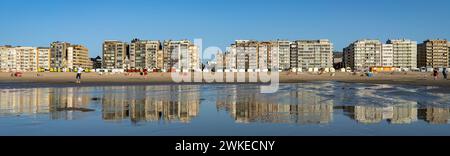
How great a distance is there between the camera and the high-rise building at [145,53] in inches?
7500

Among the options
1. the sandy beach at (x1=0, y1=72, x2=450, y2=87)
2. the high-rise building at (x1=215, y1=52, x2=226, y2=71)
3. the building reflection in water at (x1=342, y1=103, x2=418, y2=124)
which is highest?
the high-rise building at (x1=215, y1=52, x2=226, y2=71)

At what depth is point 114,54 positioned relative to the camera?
19650 cm

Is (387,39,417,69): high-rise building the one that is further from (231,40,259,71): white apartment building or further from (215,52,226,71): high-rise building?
(215,52,226,71): high-rise building

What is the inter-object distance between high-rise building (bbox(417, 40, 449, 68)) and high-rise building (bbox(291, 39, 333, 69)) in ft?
140

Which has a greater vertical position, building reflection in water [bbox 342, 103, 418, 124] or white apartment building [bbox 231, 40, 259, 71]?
white apartment building [bbox 231, 40, 259, 71]

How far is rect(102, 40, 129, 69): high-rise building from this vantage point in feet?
641

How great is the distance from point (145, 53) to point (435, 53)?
126426 mm

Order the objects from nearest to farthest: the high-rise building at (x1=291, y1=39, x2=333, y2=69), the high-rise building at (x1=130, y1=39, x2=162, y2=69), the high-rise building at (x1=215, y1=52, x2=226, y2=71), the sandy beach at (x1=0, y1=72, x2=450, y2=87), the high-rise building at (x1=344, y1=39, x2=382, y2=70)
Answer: the sandy beach at (x1=0, y1=72, x2=450, y2=87) < the high-rise building at (x1=344, y1=39, x2=382, y2=70) < the high-rise building at (x1=291, y1=39, x2=333, y2=69) < the high-rise building at (x1=130, y1=39, x2=162, y2=69) < the high-rise building at (x1=215, y1=52, x2=226, y2=71)

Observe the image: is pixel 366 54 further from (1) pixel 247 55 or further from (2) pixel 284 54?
(1) pixel 247 55

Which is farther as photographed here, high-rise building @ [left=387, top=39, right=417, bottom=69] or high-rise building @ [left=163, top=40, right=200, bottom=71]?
high-rise building @ [left=163, top=40, right=200, bottom=71]

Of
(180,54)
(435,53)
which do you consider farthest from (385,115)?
(435,53)

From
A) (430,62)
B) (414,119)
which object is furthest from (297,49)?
(414,119)

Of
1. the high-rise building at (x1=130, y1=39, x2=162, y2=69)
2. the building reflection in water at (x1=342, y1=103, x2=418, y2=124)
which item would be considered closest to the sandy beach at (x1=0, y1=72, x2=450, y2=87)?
the building reflection in water at (x1=342, y1=103, x2=418, y2=124)

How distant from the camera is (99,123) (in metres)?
9.23
